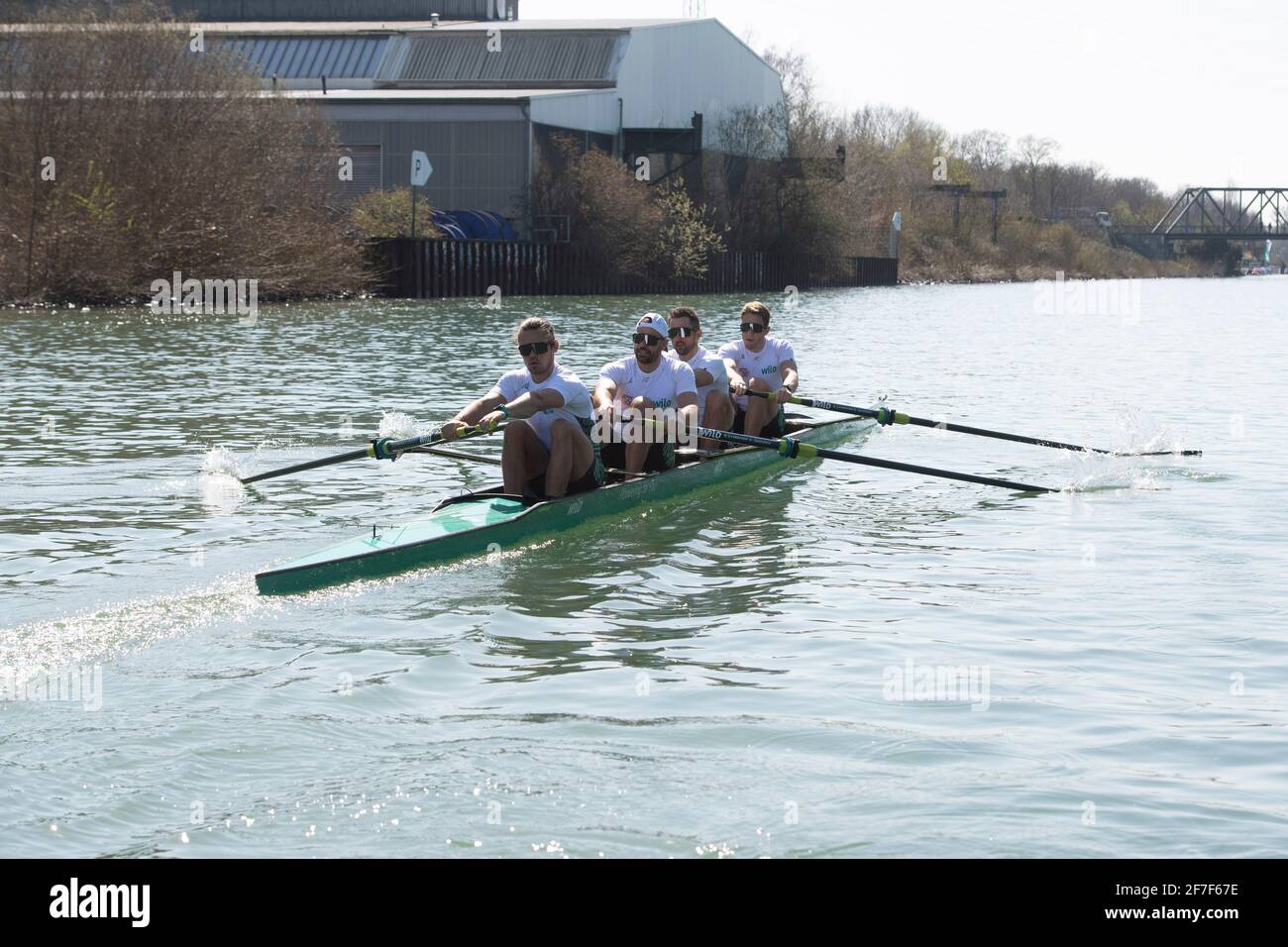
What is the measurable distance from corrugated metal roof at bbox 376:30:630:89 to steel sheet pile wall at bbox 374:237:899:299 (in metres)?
7.78

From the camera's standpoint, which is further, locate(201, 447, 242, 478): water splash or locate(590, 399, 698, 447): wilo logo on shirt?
locate(201, 447, 242, 478): water splash

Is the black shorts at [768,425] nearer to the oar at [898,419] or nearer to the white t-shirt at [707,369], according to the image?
the oar at [898,419]

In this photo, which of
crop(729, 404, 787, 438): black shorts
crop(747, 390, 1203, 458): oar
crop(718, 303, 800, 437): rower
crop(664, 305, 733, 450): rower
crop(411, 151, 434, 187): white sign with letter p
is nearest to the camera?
crop(664, 305, 733, 450): rower

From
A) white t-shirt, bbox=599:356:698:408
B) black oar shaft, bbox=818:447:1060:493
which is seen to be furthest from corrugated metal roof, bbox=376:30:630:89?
white t-shirt, bbox=599:356:698:408

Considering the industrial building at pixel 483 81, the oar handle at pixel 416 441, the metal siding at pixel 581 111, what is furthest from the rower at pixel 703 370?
the metal siding at pixel 581 111

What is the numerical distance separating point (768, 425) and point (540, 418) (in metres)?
4.91

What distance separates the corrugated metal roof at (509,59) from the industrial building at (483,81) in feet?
0.18

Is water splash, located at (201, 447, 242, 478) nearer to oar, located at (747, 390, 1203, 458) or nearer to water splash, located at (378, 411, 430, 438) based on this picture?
water splash, located at (378, 411, 430, 438)

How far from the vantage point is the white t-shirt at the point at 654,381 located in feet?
42.1

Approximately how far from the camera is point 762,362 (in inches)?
→ 613

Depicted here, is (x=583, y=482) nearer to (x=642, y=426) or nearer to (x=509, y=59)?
(x=642, y=426)

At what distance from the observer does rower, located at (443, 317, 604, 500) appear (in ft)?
36.2

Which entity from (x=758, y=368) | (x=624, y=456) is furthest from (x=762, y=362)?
(x=624, y=456)

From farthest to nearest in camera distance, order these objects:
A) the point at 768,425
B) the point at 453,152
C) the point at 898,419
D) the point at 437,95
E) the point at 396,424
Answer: the point at 453,152, the point at 437,95, the point at 768,425, the point at 898,419, the point at 396,424
